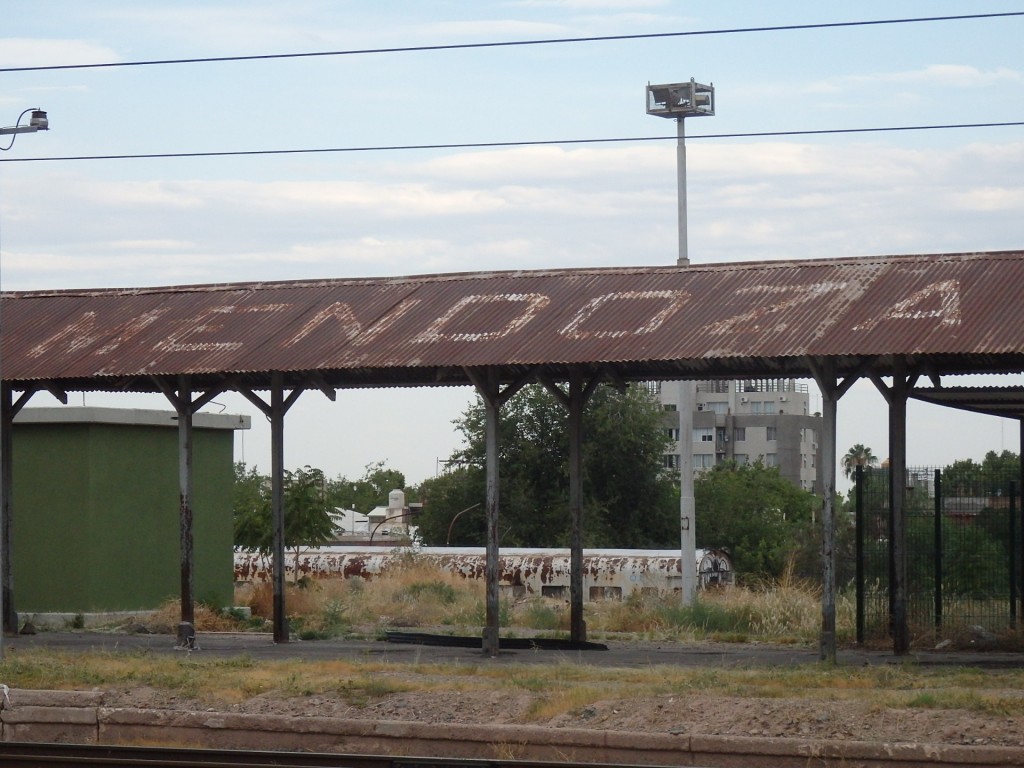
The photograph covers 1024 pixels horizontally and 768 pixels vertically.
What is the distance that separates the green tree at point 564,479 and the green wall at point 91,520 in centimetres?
2075

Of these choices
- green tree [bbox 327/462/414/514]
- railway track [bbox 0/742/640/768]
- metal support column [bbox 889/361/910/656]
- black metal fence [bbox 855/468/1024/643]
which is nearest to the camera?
railway track [bbox 0/742/640/768]

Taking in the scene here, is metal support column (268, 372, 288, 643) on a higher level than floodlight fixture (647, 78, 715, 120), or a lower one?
lower

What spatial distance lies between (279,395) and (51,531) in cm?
678

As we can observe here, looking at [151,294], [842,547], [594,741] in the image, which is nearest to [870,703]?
[594,741]

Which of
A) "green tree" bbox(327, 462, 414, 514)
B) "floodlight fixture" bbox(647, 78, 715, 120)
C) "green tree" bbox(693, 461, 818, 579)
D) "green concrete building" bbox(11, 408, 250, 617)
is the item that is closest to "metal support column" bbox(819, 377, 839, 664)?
"green concrete building" bbox(11, 408, 250, 617)

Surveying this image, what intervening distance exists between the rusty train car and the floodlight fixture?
29.6 ft

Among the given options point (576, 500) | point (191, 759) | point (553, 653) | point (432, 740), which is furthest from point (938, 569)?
point (191, 759)

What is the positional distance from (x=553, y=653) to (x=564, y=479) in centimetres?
2824

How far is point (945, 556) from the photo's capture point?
61.3 feet

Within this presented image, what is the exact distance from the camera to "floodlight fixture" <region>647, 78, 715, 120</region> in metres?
29.7

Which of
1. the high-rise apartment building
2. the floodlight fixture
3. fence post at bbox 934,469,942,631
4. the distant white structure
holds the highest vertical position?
the floodlight fixture

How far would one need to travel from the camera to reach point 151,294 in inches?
832

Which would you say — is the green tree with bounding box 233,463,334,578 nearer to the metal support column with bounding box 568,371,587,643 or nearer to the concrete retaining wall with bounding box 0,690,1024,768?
the metal support column with bounding box 568,371,587,643

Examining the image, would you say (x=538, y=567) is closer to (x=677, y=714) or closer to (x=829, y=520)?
(x=829, y=520)
